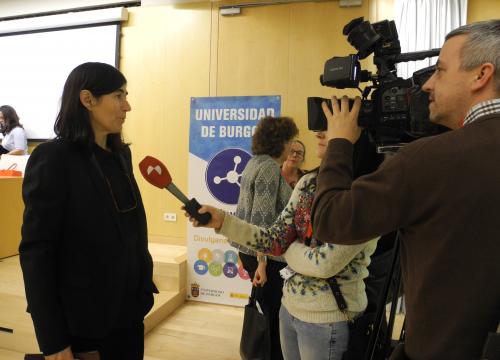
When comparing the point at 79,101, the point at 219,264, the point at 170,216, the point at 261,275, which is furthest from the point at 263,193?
the point at 170,216

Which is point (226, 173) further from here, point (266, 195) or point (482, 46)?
point (482, 46)

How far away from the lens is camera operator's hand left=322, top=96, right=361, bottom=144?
0.81 m

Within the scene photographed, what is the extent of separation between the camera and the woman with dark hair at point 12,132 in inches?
158

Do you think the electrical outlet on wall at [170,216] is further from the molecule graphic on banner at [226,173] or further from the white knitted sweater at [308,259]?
the white knitted sweater at [308,259]

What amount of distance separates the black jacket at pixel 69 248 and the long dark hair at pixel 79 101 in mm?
42

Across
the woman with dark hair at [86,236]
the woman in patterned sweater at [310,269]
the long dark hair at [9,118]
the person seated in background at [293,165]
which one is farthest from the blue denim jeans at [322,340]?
the long dark hair at [9,118]

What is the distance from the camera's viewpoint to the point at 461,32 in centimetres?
68

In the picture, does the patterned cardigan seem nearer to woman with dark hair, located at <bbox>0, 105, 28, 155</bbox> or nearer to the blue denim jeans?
the blue denim jeans

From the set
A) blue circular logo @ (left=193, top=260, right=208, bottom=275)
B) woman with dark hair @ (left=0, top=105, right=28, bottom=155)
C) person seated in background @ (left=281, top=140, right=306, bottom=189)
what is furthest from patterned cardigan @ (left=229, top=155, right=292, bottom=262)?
woman with dark hair @ (left=0, top=105, right=28, bottom=155)

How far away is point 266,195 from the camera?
1944 millimetres

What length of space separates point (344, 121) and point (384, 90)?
120 millimetres

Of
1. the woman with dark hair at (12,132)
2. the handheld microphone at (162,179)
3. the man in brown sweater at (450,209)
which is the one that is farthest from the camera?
the woman with dark hair at (12,132)

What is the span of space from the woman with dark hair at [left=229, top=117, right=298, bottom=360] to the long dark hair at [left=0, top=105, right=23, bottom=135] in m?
3.26

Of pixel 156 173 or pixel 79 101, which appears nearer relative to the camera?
pixel 156 173
